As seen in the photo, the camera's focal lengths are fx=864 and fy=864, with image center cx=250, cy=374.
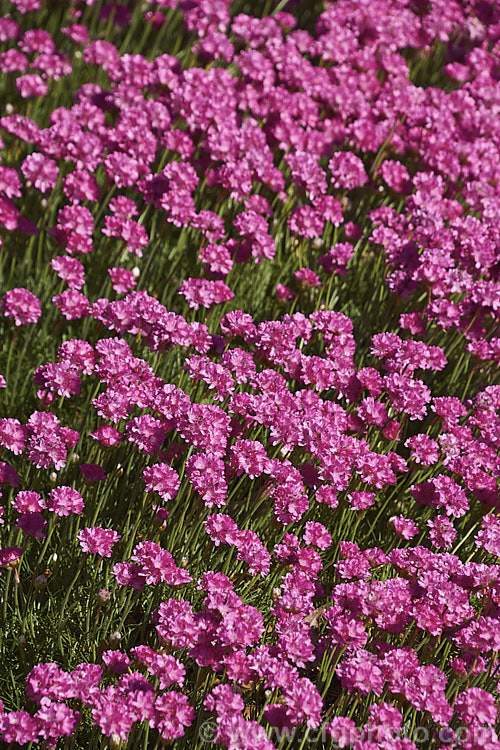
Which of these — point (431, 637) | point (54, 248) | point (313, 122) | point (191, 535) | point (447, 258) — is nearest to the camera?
point (431, 637)

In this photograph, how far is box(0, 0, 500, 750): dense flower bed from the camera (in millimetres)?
2918

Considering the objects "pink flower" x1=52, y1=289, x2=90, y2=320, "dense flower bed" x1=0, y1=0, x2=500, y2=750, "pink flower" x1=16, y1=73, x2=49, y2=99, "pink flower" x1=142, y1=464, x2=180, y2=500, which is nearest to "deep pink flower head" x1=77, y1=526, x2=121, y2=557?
"dense flower bed" x1=0, y1=0, x2=500, y2=750

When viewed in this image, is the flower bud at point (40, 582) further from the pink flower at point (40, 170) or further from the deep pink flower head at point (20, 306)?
the pink flower at point (40, 170)

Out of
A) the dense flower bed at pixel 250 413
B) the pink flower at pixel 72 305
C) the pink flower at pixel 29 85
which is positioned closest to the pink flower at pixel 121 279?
the dense flower bed at pixel 250 413

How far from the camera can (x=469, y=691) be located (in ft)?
9.29

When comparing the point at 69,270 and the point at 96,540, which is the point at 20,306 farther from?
the point at 96,540

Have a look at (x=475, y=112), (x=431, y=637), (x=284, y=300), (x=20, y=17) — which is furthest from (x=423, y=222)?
(x=20, y=17)

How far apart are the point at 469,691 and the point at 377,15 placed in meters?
5.05

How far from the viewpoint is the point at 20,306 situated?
3.94 meters

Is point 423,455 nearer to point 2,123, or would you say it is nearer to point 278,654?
point 278,654

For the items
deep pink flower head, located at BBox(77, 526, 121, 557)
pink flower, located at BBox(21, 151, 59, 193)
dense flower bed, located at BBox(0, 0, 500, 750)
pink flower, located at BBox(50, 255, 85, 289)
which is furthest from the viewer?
pink flower, located at BBox(21, 151, 59, 193)

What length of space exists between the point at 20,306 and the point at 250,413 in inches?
47.2

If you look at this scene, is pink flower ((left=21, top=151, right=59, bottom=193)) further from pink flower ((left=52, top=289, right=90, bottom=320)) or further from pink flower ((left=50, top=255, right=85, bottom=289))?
pink flower ((left=52, top=289, right=90, bottom=320))

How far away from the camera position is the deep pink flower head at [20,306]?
393cm
